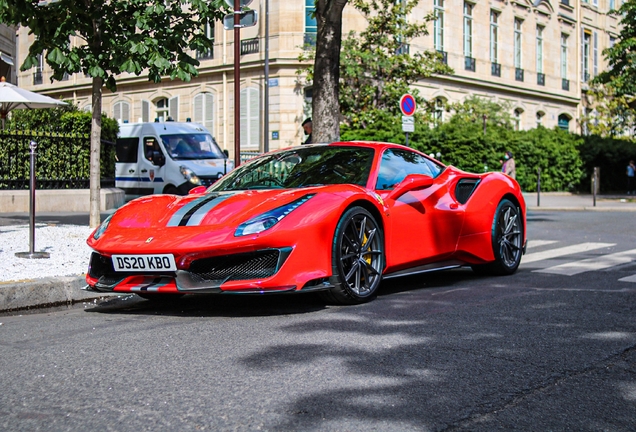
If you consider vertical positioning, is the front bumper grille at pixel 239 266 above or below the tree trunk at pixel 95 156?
below

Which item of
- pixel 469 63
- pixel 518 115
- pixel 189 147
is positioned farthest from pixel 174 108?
pixel 518 115

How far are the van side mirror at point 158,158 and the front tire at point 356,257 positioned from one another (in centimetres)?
1525

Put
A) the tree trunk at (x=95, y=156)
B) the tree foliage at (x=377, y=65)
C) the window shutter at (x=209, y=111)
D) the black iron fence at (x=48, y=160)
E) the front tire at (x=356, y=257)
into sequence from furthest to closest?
the window shutter at (x=209, y=111) → the tree foliage at (x=377, y=65) → the black iron fence at (x=48, y=160) → the tree trunk at (x=95, y=156) → the front tire at (x=356, y=257)

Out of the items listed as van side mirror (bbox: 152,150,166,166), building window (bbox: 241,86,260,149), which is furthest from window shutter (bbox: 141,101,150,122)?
van side mirror (bbox: 152,150,166,166)

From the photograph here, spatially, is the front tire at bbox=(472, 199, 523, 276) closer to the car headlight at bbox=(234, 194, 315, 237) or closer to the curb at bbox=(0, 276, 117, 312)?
the car headlight at bbox=(234, 194, 315, 237)

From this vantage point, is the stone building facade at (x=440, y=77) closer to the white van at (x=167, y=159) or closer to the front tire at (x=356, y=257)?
the white van at (x=167, y=159)

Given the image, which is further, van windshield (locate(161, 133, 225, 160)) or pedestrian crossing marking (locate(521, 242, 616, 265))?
van windshield (locate(161, 133, 225, 160))

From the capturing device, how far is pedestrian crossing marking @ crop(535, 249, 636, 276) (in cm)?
830

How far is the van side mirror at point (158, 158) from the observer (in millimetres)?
20906

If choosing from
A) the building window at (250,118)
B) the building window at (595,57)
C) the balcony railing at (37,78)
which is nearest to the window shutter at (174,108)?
the building window at (250,118)

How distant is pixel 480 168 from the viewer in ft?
97.0

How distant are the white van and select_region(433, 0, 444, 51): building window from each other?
58.7 feet

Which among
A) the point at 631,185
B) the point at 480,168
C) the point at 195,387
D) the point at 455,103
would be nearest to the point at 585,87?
the point at 631,185

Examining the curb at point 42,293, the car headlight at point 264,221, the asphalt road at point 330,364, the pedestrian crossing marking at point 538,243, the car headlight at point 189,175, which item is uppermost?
the car headlight at point 189,175
